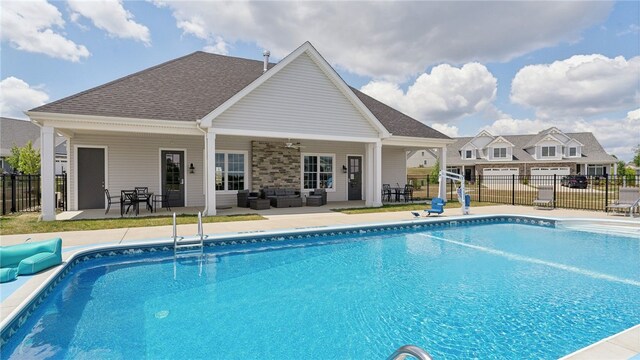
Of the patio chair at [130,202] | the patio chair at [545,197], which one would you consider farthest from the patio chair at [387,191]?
the patio chair at [130,202]

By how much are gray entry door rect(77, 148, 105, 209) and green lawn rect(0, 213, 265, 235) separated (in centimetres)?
171

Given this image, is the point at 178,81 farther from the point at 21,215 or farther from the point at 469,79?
the point at 469,79

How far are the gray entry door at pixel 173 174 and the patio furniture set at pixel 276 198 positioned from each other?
2565mm

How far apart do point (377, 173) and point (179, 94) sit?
366 inches

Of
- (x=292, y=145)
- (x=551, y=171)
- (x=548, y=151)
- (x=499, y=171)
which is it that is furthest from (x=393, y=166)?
(x=548, y=151)

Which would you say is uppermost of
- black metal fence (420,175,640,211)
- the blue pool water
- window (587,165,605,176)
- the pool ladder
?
window (587,165,605,176)

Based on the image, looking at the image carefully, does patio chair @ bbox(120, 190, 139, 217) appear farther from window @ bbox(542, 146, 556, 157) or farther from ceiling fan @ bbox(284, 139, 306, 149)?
window @ bbox(542, 146, 556, 157)

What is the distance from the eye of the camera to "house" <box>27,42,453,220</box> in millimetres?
11641

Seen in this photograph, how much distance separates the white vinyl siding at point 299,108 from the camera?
1279 centimetres

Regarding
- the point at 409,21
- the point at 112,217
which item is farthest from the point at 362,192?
the point at 112,217

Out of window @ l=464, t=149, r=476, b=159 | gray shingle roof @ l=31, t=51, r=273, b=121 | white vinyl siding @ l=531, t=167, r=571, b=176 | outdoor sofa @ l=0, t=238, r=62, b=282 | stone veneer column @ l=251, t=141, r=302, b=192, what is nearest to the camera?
outdoor sofa @ l=0, t=238, r=62, b=282

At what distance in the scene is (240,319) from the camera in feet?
15.3

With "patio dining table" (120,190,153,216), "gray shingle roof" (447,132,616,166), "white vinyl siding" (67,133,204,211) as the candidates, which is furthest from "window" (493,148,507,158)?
"patio dining table" (120,190,153,216)

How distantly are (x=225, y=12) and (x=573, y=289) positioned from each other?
560 inches
